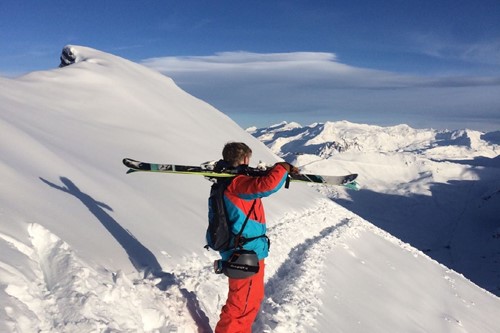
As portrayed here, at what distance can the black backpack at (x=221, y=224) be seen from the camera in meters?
4.89

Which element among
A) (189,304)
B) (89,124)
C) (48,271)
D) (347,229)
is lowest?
(347,229)

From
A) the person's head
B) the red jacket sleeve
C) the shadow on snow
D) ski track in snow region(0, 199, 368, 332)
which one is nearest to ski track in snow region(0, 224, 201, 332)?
ski track in snow region(0, 199, 368, 332)

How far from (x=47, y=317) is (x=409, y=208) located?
191 m

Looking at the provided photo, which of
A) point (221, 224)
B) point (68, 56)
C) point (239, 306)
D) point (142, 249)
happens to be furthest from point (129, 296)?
point (68, 56)

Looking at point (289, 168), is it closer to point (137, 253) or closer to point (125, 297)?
point (125, 297)

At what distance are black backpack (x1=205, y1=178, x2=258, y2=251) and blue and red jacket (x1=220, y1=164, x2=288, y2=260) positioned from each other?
5 cm

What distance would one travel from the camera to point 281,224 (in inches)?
648

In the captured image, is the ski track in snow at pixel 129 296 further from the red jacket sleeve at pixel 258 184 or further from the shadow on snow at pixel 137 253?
the red jacket sleeve at pixel 258 184

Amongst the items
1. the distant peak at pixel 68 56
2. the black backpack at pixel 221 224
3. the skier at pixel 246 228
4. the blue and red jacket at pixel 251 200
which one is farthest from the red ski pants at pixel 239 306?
the distant peak at pixel 68 56

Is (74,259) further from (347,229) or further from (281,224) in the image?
(347,229)

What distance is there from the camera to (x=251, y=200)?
194 inches

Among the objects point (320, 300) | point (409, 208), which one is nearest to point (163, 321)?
point (320, 300)

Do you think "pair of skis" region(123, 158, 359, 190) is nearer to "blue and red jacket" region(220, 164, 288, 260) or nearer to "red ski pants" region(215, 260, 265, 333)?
"blue and red jacket" region(220, 164, 288, 260)

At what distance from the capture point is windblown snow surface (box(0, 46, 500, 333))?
4.75 m
